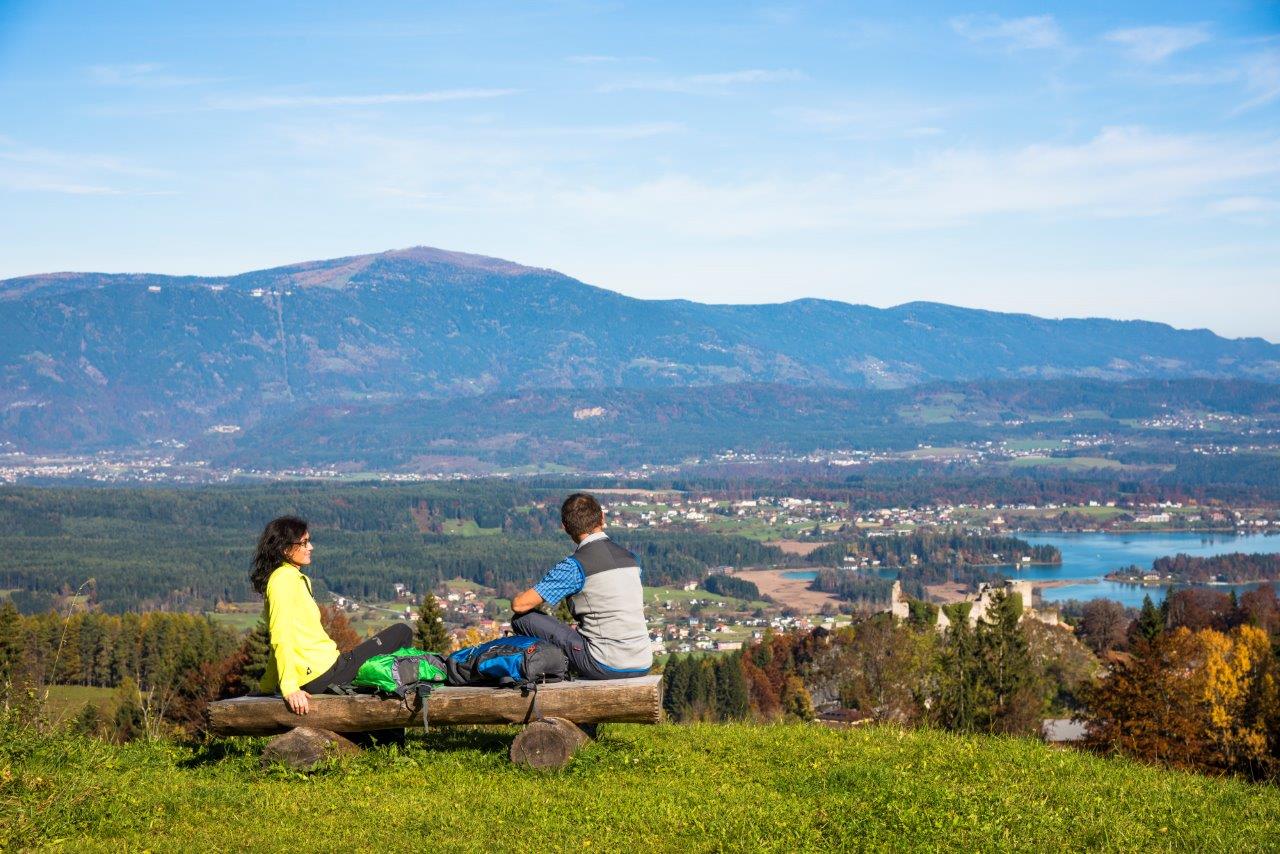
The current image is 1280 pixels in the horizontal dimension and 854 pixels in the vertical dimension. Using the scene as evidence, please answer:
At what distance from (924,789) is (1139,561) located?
153550mm

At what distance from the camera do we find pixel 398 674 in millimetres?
9773

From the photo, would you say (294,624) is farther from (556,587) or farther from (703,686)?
(703,686)

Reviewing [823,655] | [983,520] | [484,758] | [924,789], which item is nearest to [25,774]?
[484,758]

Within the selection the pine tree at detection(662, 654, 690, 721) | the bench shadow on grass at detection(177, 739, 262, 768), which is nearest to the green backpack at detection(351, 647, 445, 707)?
the bench shadow on grass at detection(177, 739, 262, 768)

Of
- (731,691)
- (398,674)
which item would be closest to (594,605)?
(398,674)

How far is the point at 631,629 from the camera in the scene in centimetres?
1015

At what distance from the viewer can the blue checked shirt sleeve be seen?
9.80 metres

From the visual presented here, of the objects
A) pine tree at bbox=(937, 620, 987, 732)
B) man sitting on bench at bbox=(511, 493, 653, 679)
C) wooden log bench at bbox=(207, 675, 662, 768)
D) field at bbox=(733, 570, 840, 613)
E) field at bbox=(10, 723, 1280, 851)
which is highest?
man sitting on bench at bbox=(511, 493, 653, 679)

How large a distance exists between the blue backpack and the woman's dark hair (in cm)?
152

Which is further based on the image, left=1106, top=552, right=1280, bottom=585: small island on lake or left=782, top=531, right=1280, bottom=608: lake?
left=1106, top=552, right=1280, bottom=585: small island on lake

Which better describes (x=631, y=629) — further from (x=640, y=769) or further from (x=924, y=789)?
(x=924, y=789)

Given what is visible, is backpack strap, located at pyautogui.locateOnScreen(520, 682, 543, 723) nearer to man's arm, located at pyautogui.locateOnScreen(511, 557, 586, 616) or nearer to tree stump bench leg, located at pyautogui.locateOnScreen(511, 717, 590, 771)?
tree stump bench leg, located at pyautogui.locateOnScreen(511, 717, 590, 771)

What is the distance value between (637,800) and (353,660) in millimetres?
2627

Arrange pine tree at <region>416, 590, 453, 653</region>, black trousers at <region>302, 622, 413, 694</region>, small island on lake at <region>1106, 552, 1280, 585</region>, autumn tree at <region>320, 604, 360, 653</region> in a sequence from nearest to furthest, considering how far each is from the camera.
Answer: black trousers at <region>302, 622, 413, 694</region> → pine tree at <region>416, 590, 453, 653</region> → autumn tree at <region>320, 604, 360, 653</region> → small island on lake at <region>1106, 552, 1280, 585</region>
